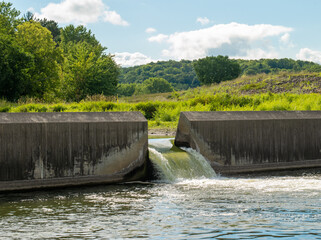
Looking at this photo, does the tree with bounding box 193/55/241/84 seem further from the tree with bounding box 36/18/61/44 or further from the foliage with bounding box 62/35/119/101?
the foliage with bounding box 62/35/119/101

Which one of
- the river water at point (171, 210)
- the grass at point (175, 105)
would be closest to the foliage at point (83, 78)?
the grass at point (175, 105)

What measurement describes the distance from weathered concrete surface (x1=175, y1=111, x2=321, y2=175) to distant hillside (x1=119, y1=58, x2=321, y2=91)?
301 feet

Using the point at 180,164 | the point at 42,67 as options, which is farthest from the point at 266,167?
the point at 42,67

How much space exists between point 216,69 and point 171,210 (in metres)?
80.0

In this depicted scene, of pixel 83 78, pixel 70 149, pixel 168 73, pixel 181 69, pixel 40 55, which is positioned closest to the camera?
pixel 70 149

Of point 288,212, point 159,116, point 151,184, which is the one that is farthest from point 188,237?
point 159,116

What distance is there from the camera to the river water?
5914 mm

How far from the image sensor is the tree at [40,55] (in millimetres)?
36438

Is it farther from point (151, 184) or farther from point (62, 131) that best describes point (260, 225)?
point (62, 131)

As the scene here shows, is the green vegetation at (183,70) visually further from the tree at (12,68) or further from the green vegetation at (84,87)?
the tree at (12,68)

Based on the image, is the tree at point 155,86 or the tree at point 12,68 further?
the tree at point 155,86

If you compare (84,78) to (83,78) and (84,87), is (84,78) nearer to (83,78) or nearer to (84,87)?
(83,78)

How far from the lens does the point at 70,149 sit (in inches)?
394

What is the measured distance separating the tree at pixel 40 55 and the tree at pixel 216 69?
50631mm
